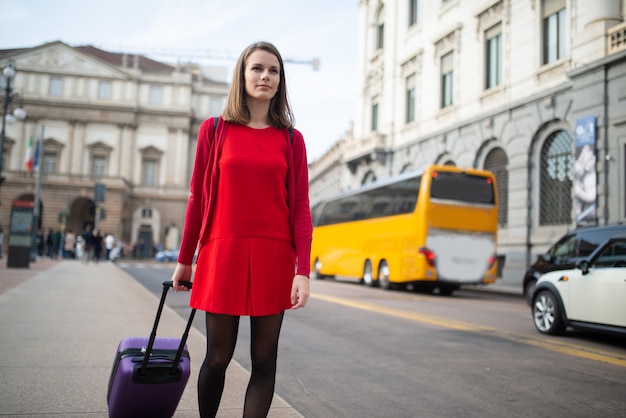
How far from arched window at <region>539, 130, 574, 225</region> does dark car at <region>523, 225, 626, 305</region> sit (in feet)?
30.8

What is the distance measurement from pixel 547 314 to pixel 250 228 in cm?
728

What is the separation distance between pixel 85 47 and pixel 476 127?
6114cm

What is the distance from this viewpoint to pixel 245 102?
9.30ft

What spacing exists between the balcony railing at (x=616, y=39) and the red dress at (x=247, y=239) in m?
18.0

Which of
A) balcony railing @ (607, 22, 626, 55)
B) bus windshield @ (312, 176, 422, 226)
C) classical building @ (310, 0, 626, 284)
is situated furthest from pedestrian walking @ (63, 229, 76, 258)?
balcony railing @ (607, 22, 626, 55)

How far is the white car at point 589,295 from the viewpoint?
7.46m

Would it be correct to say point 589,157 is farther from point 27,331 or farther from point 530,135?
point 27,331

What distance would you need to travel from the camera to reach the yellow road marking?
6797mm

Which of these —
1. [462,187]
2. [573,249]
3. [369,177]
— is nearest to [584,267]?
[573,249]

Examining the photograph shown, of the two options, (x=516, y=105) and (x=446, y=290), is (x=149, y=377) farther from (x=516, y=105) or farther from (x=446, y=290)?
(x=516, y=105)

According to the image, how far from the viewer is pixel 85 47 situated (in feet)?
242

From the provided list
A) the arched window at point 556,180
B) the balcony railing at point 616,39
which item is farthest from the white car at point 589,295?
the arched window at point 556,180

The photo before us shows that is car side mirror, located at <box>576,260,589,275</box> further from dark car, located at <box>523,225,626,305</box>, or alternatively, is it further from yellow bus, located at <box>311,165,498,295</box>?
yellow bus, located at <box>311,165,498,295</box>

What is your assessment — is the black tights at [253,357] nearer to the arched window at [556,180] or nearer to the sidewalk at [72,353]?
the sidewalk at [72,353]
